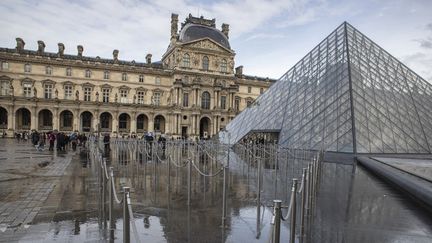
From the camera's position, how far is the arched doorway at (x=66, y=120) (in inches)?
1719

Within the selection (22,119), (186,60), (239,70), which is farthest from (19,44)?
(239,70)

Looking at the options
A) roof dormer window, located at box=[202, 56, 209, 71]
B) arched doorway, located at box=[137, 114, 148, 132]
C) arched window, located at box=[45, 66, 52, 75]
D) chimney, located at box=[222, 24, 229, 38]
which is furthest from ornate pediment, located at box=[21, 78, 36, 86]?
chimney, located at box=[222, 24, 229, 38]

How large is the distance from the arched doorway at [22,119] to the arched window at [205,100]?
24.2 m

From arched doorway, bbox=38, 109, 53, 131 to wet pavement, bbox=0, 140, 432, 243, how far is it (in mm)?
37656

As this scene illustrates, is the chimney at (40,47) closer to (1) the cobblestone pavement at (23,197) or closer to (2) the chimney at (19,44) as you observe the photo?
(2) the chimney at (19,44)

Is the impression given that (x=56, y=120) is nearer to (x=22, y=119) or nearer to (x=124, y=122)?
(x=22, y=119)

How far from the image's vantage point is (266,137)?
85.1 ft

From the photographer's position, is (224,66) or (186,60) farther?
(224,66)

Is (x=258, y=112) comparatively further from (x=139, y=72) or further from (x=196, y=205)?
(x=139, y=72)

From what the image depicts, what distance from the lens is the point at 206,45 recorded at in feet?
161

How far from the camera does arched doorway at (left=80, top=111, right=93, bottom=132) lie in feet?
148

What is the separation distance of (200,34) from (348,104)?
36474mm

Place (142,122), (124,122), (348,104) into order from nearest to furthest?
(348,104)
(124,122)
(142,122)

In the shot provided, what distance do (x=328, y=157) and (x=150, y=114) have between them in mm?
35360
